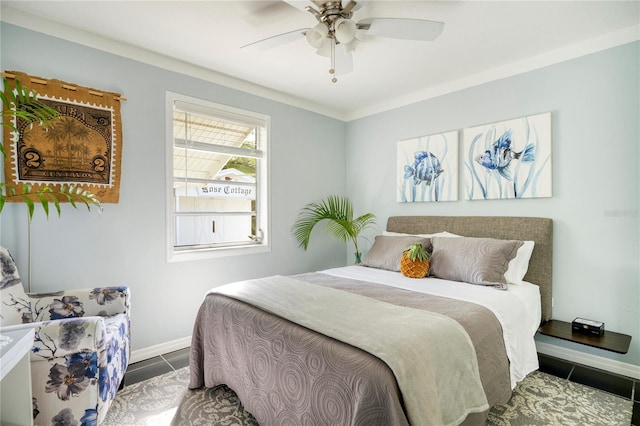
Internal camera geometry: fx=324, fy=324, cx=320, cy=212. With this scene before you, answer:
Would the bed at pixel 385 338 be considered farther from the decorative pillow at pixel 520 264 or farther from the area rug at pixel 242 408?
the area rug at pixel 242 408

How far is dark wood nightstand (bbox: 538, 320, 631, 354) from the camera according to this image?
2162 millimetres

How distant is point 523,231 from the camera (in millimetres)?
2799

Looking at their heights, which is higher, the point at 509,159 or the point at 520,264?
the point at 509,159

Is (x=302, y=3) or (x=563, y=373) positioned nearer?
(x=302, y=3)

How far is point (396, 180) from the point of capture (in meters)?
3.85

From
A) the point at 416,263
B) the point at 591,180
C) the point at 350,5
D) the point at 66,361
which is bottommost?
the point at 66,361

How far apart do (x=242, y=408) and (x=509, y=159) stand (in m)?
2.94

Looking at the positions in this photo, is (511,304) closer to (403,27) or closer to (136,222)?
(403,27)

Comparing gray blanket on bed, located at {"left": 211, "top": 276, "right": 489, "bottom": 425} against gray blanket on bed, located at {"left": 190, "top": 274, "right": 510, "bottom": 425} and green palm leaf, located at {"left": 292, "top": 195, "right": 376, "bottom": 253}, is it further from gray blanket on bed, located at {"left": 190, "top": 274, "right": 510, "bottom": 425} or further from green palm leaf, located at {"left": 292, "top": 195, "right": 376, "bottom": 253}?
green palm leaf, located at {"left": 292, "top": 195, "right": 376, "bottom": 253}

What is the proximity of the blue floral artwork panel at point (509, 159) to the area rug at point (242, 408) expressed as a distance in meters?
1.50

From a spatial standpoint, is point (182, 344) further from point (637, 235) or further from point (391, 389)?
point (637, 235)

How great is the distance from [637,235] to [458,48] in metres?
1.94

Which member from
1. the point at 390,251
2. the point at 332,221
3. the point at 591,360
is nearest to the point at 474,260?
the point at 390,251

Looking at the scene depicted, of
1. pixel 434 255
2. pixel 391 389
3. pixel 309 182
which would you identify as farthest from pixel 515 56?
pixel 391 389
